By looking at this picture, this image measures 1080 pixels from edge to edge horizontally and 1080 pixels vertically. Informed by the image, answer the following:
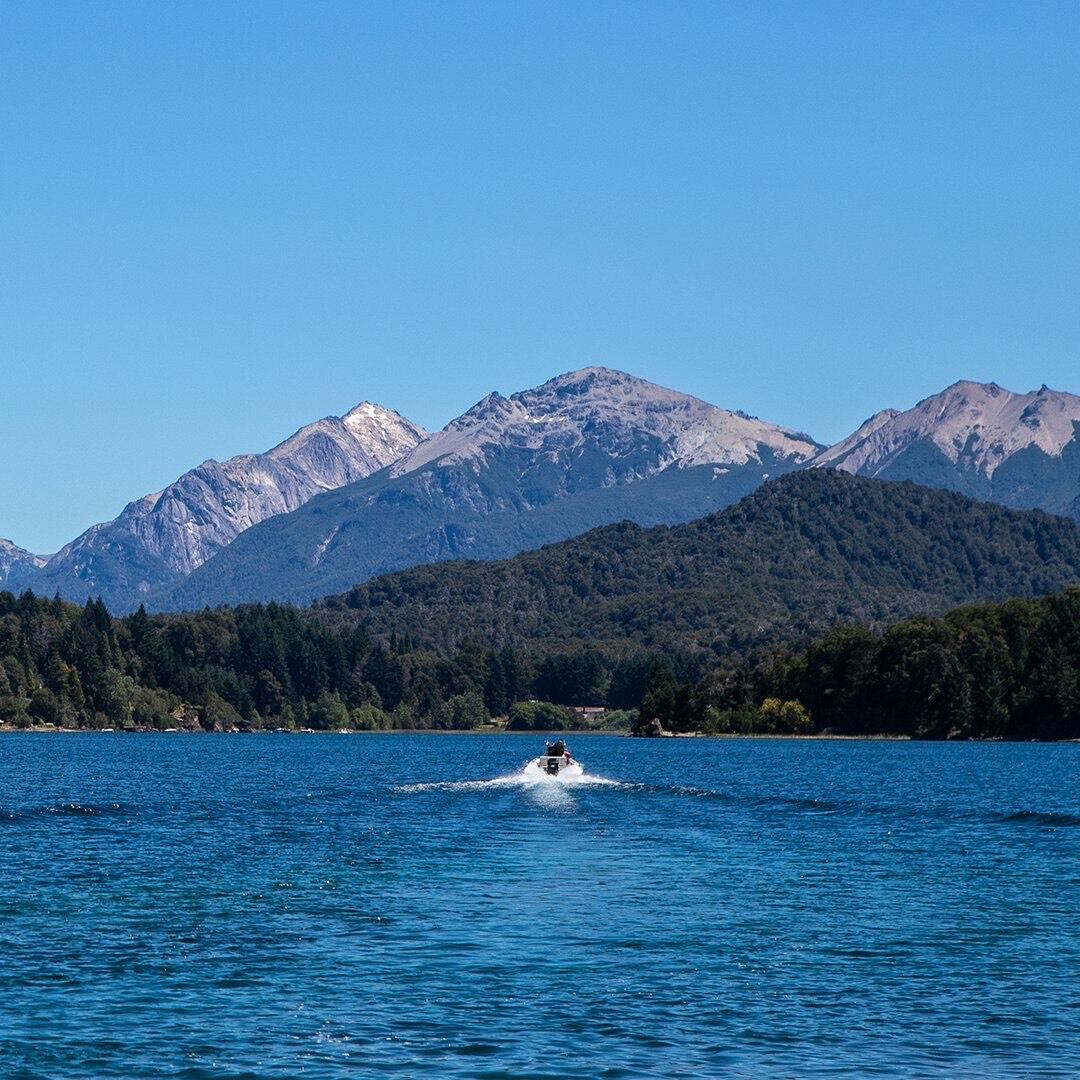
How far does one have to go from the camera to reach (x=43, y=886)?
72562 millimetres

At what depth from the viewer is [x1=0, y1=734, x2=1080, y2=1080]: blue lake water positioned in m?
43.6

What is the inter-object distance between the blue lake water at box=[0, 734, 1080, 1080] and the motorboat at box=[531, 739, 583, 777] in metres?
45.6

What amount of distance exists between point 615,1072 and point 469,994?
30.1 feet

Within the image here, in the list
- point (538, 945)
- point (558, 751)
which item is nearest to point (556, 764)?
point (558, 751)

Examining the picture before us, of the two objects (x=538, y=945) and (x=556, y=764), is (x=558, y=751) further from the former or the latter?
(x=538, y=945)

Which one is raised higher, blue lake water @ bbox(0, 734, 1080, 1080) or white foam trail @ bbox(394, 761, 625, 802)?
white foam trail @ bbox(394, 761, 625, 802)

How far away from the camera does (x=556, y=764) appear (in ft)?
525

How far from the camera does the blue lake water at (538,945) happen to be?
4362 cm

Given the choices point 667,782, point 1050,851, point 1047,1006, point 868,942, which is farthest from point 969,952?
point 667,782

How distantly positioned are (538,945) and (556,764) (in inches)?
4036

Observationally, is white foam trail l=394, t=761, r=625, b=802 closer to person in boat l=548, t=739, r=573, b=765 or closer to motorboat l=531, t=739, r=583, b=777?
motorboat l=531, t=739, r=583, b=777

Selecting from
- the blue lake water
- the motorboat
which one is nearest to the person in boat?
the motorboat

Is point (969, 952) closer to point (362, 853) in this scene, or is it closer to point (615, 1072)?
point (615, 1072)

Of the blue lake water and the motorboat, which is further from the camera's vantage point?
the motorboat
